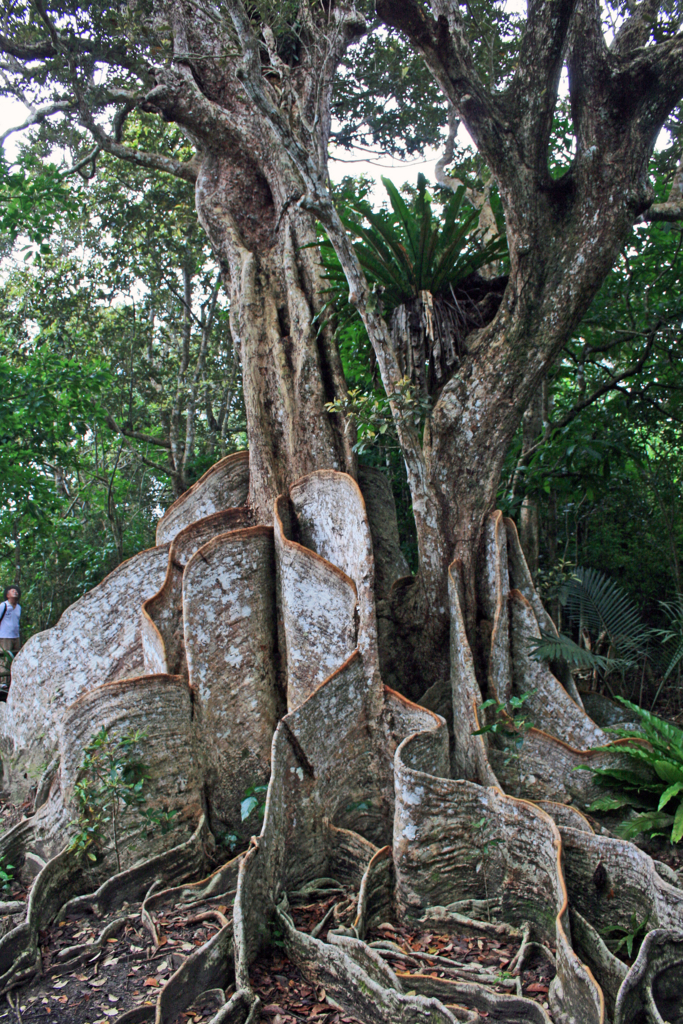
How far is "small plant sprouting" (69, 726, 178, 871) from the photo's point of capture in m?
3.61

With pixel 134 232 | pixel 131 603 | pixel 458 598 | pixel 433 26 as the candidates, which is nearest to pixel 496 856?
pixel 458 598

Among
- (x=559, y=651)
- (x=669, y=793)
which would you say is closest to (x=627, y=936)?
(x=669, y=793)

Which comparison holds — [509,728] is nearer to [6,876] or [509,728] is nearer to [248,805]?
[248,805]

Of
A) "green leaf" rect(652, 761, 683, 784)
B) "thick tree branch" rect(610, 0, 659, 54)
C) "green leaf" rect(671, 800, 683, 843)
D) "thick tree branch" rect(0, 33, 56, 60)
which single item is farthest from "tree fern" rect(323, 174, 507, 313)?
"thick tree branch" rect(0, 33, 56, 60)

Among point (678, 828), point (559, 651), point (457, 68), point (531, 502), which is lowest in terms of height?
point (678, 828)

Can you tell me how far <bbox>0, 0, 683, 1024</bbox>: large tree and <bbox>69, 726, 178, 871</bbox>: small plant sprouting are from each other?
0.37ft

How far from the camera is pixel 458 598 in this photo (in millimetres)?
4230

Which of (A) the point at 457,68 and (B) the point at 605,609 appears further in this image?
(B) the point at 605,609

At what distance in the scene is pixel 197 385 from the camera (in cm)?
920

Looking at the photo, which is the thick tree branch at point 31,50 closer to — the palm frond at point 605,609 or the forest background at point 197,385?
the forest background at point 197,385

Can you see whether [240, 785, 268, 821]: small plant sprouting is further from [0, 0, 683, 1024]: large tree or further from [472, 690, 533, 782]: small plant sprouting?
[472, 690, 533, 782]: small plant sprouting

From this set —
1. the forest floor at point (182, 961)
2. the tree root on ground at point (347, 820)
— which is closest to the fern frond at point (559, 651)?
the tree root on ground at point (347, 820)

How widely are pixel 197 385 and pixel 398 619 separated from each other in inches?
225

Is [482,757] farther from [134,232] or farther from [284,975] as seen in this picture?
[134,232]
